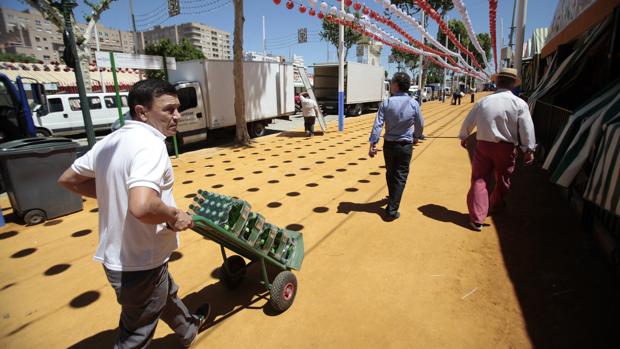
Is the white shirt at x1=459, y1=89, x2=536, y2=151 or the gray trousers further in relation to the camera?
the white shirt at x1=459, y1=89, x2=536, y2=151

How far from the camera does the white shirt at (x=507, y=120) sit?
359 centimetres

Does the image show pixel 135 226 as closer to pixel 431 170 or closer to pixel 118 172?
pixel 118 172

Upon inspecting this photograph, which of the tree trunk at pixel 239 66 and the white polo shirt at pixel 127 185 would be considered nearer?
the white polo shirt at pixel 127 185

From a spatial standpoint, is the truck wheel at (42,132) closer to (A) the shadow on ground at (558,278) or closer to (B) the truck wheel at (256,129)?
(B) the truck wheel at (256,129)

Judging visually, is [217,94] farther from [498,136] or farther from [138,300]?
[138,300]

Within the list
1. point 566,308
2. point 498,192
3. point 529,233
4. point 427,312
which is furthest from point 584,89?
point 427,312

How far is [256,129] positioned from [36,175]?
824cm

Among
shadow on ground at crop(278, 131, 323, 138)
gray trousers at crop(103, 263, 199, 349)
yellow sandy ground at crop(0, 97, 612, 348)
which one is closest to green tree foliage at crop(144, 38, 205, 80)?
shadow on ground at crop(278, 131, 323, 138)

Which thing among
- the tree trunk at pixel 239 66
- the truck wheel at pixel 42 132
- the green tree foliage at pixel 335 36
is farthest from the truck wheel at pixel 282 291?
the green tree foliage at pixel 335 36

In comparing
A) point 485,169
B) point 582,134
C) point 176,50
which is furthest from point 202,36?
point 582,134

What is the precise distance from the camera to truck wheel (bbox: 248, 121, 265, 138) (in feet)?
39.5

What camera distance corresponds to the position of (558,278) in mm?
2857

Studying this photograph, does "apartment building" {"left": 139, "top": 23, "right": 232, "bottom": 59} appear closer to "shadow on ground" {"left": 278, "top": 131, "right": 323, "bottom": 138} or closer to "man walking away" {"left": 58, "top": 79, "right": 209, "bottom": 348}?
"shadow on ground" {"left": 278, "top": 131, "right": 323, "bottom": 138}

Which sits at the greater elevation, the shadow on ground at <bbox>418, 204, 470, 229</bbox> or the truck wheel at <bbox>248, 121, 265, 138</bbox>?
the truck wheel at <bbox>248, 121, 265, 138</bbox>
